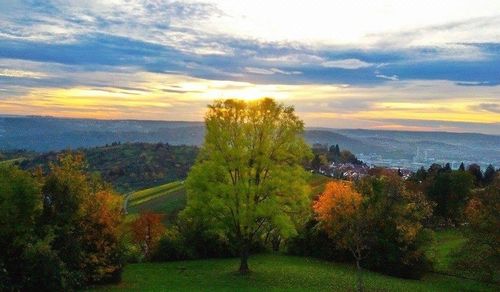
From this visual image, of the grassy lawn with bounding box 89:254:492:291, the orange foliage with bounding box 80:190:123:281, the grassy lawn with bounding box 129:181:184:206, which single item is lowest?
the grassy lawn with bounding box 129:181:184:206

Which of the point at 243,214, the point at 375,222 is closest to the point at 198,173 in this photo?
the point at 243,214

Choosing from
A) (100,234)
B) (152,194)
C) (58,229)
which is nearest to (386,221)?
(100,234)

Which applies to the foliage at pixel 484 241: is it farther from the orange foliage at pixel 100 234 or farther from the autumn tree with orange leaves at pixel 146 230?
the autumn tree with orange leaves at pixel 146 230

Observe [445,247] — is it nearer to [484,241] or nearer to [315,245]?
[315,245]

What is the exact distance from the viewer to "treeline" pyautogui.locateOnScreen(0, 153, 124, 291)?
107ft

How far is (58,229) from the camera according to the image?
115 feet

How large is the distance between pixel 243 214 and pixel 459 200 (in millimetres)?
60773

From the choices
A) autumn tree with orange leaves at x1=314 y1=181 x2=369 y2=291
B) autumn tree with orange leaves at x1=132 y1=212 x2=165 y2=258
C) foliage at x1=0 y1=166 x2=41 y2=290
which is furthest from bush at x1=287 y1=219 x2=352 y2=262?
foliage at x1=0 y1=166 x2=41 y2=290

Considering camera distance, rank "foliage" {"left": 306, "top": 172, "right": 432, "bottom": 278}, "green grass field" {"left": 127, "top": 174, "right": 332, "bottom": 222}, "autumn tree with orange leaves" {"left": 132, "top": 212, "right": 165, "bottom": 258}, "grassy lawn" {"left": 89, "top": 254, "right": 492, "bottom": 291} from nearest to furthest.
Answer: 1. "grassy lawn" {"left": 89, "top": 254, "right": 492, "bottom": 291}
2. "foliage" {"left": 306, "top": 172, "right": 432, "bottom": 278}
3. "autumn tree with orange leaves" {"left": 132, "top": 212, "right": 165, "bottom": 258}
4. "green grass field" {"left": 127, "top": 174, "right": 332, "bottom": 222}

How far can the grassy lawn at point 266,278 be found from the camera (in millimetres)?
38438

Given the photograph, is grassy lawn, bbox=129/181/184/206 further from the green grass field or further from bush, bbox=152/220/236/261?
bush, bbox=152/220/236/261

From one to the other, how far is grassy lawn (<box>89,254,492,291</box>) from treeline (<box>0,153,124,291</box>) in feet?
8.64

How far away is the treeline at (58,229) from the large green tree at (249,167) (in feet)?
24.4

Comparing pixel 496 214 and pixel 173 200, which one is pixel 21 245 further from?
pixel 173 200
